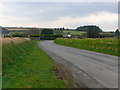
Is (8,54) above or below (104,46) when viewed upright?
above

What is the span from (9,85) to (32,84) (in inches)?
36.4

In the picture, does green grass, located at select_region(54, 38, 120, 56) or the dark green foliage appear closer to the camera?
the dark green foliage

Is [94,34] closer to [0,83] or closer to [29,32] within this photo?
[29,32]

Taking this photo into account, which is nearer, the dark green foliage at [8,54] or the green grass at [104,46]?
the dark green foliage at [8,54]

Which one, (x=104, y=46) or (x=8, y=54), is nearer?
(x=8, y=54)

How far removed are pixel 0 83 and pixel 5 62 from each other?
5.44 m

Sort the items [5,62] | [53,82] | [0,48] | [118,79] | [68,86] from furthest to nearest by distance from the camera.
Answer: [0,48] → [5,62] → [118,79] → [53,82] → [68,86]

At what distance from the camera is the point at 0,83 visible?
9.44 metres

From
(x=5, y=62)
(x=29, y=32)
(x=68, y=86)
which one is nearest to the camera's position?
(x=68, y=86)

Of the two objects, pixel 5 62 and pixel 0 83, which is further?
pixel 5 62

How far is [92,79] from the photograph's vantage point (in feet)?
34.5

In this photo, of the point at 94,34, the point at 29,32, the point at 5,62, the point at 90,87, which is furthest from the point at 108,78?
the point at 29,32

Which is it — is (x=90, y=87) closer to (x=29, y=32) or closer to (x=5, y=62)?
(x=5, y=62)

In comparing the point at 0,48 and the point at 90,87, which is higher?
the point at 0,48
